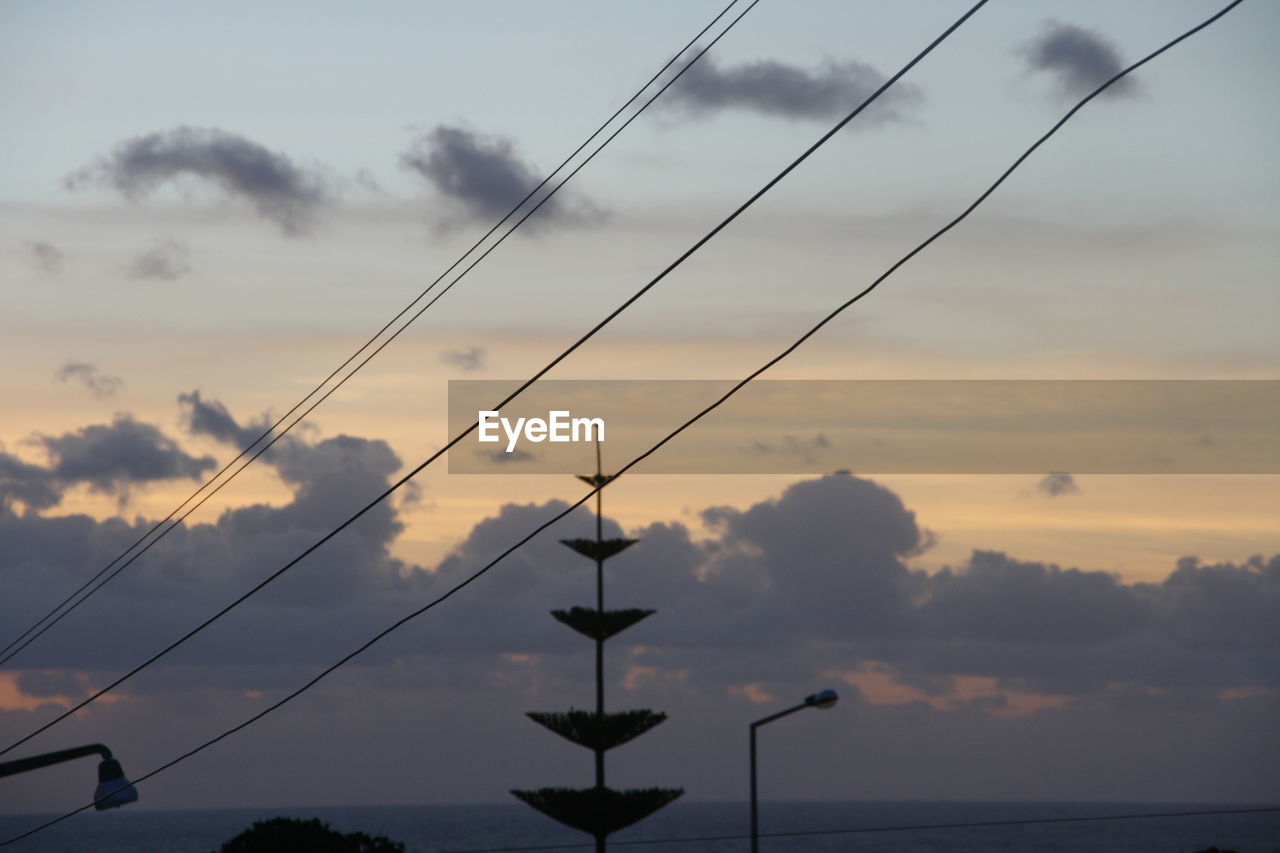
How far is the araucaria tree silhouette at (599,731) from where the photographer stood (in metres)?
34.1

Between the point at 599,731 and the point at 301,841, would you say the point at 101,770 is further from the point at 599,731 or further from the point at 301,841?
the point at 599,731

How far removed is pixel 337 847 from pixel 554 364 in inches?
703

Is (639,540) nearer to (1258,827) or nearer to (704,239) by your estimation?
(704,239)

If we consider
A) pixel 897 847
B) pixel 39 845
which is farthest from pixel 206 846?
pixel 897 847

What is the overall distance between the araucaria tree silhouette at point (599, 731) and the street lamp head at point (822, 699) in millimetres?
13073

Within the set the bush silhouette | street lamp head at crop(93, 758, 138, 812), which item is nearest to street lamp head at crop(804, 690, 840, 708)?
the bush silhouette

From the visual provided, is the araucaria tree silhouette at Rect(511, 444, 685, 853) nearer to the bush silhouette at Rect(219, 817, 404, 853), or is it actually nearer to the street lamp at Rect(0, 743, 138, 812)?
the bush silhouette at Rect(219, 817, 404, 853)

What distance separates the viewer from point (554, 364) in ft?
27.8

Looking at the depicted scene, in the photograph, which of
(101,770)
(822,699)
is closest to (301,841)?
(822,699)

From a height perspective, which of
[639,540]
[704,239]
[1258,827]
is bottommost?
[1258,827]

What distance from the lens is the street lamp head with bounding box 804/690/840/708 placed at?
2056 centimetres

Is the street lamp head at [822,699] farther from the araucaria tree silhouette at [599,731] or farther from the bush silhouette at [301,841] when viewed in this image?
the araucaria tree silhouette at [599,731]

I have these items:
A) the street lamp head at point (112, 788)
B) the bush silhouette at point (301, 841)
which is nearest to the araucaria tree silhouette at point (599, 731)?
the bush silhouette at point (301, 841)

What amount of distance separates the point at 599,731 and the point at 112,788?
22.9 meters
